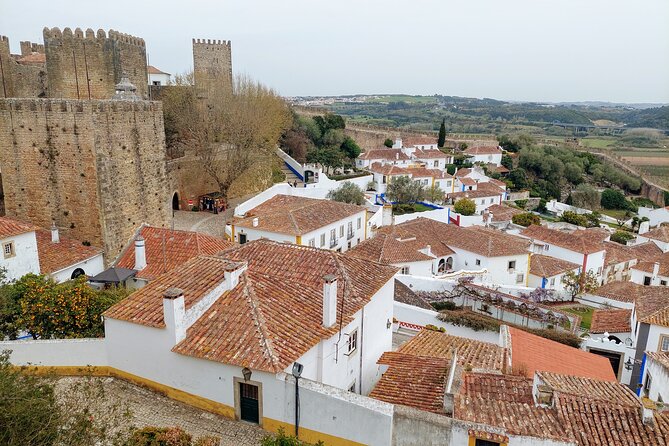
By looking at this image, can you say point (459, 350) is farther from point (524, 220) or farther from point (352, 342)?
point (524, 220)

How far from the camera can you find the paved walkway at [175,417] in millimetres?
7750

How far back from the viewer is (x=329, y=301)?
900 cm

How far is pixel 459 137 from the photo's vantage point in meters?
74.1

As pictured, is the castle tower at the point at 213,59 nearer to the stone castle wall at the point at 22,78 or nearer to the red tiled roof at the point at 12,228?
the stone castle wall at the point at 22,78

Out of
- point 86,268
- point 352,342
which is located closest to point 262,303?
point 352,342

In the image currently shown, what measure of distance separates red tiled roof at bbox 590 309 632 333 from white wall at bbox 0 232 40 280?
57.8 ft

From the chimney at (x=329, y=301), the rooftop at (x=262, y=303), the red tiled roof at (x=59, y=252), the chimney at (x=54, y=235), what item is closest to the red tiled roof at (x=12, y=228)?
the red tiled roof at (x=59, y=252)

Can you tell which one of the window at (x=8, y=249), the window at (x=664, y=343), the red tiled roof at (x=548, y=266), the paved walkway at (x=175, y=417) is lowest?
the red tiled roof at (x=548, y=266)

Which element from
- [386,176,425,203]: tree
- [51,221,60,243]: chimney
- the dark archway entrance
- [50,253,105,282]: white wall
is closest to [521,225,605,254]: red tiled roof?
[386,176,425,203]: tree

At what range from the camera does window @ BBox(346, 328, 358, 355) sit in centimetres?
997

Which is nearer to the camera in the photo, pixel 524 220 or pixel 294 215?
pixel 294 215

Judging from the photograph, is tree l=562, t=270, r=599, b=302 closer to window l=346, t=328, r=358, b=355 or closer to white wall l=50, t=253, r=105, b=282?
window l=346, t=328, r=358, b=355

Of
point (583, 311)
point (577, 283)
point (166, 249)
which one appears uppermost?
point (166, 249)

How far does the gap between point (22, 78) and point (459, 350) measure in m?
24.5
